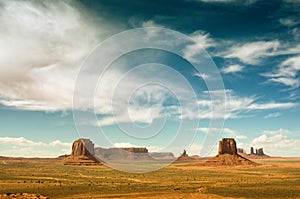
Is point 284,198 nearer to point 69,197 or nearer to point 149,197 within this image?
point 149,197

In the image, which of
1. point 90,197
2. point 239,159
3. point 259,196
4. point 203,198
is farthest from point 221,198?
point 239,159

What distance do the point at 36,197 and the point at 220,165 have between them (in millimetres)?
152160

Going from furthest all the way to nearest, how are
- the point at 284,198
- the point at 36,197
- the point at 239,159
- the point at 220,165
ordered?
the point at 239,159 < the point at 220,165 < the point at 284,198 < the point at 36,197

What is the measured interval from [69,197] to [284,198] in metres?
36.2

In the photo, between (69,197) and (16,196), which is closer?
(16,196)

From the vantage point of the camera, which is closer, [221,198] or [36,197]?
[36,197]

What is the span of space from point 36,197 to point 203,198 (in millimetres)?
26720

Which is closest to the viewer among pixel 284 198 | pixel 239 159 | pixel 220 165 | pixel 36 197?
pixel 36 197

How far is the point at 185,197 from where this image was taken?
47125 millimetres

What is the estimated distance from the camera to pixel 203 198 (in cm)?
4678

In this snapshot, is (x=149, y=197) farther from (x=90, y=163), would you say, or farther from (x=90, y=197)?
(x=90, y=163)

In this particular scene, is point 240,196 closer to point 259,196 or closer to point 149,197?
point 259,196

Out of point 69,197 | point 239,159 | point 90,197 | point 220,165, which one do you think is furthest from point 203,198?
point 239,159

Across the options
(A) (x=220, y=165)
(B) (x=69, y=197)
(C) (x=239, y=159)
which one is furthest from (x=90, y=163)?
(B) (x=69, y=197)
